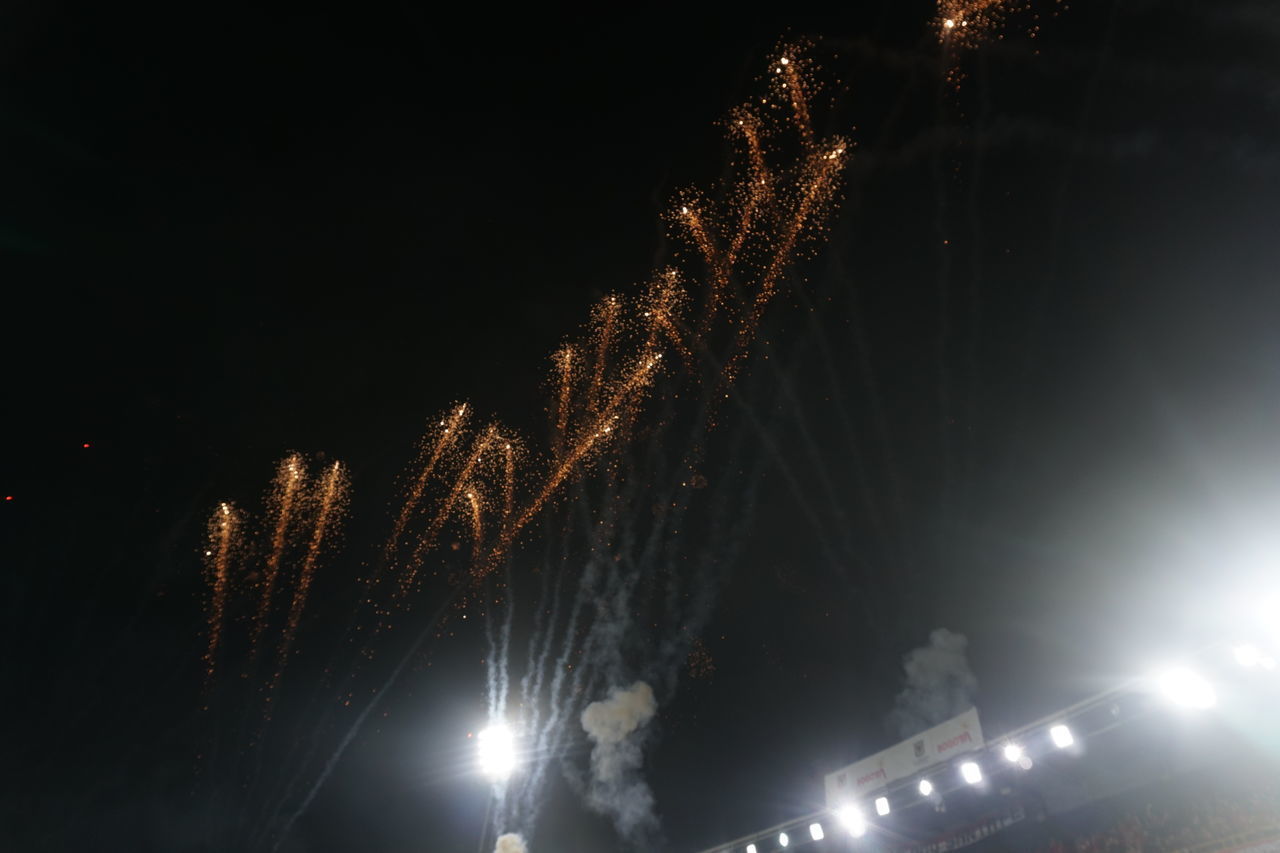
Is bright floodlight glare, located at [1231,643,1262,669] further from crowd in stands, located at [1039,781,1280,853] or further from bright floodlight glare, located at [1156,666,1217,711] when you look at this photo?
crowd in stands, located at [1039,781,1280,853]

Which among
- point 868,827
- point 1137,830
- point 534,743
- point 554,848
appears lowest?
point 1137,830

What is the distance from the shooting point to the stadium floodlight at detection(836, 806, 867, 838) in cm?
2088

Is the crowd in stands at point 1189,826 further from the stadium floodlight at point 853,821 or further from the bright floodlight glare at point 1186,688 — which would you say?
the stadium floodlight at point 853,821

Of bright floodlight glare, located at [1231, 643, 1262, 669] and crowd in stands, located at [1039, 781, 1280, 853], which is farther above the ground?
bright floodlight glare, located at [1231, 643, 1262, 669]

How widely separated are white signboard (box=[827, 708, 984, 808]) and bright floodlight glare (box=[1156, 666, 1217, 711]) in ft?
16.4

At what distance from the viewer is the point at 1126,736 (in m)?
17.1

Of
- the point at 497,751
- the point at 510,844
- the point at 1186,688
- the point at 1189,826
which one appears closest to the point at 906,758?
the point at 1189,826

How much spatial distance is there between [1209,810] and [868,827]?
848 centimetres

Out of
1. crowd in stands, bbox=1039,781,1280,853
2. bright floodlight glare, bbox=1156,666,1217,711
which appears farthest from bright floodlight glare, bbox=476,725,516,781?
bright floodlight glare, bbox=1156,666,1217,711

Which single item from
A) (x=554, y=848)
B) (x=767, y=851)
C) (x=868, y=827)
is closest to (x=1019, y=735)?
(x=868, y=827)

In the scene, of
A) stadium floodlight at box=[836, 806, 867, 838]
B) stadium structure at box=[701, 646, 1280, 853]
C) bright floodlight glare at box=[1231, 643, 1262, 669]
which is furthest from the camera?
stadium floodlight at box=[836, 806, 867, 838]

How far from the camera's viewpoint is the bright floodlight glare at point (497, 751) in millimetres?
21484

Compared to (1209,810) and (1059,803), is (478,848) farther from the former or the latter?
(1209,810)

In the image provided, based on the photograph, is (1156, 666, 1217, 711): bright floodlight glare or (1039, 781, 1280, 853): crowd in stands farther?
Answer: (1039, 781, 1280, 853): crowd in stands
